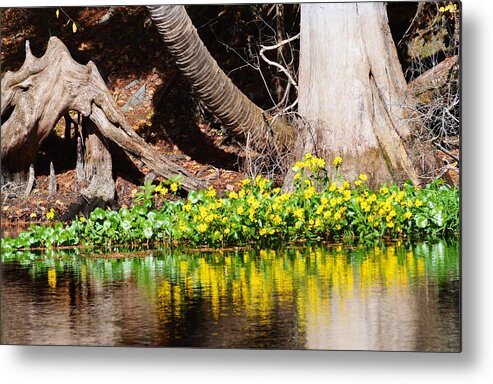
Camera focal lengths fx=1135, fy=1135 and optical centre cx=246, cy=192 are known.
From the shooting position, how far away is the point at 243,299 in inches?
240

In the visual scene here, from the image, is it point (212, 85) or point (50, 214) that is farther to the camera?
point (212, 85)

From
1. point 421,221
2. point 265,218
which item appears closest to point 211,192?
point 265,218

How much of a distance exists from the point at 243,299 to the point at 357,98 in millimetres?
1372

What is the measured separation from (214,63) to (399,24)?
1125 mm

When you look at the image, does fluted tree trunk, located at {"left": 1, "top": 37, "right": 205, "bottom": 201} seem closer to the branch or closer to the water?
the water

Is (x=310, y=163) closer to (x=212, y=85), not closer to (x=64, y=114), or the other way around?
(x=212, y=85)

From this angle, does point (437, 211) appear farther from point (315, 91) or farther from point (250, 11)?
point (250, 11)

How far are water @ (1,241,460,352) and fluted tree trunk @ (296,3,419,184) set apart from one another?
1.76ft

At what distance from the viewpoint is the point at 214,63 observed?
6.80 metres

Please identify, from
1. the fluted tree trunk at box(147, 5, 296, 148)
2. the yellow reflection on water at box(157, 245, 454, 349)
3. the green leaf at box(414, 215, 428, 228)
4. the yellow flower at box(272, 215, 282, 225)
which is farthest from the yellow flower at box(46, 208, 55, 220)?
the green leaf at box(414, 215, 428, 228)

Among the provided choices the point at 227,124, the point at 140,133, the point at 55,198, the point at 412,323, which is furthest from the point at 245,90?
the point at 412,323

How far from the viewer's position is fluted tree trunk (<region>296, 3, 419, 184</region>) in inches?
255

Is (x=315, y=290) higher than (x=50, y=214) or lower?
lower

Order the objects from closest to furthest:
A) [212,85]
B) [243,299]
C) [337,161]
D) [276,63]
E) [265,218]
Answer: [243,299], [337,161], [265,218], [276,63], [212,85]
